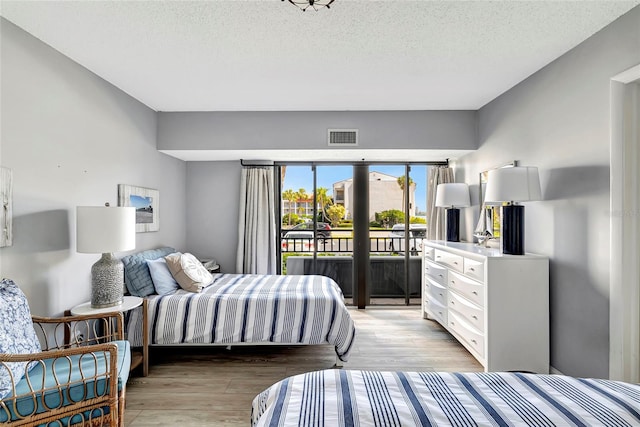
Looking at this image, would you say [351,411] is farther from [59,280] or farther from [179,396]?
[59,280]

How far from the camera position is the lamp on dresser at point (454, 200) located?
379 cm

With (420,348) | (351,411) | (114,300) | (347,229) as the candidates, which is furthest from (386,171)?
(351,411)

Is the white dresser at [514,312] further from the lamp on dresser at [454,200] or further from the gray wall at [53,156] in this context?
the gray wall at [53,156]

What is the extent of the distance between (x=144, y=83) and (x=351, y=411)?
3.24m

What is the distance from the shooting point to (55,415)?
5.17 feet

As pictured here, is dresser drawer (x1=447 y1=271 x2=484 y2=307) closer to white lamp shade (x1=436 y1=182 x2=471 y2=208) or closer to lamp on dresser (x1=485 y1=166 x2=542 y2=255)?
lamp on dresser (x1=485 y1=166 x2=542 y2=255)

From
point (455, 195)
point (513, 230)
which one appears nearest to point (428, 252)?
point (455, 195)

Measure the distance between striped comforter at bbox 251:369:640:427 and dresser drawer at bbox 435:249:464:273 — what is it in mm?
1705

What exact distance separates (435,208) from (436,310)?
1540mm

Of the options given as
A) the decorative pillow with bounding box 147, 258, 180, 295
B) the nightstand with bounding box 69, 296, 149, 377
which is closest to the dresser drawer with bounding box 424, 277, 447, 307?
the decorative pillow with bounding box 147, 258, 180, 295

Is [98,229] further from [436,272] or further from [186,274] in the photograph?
[436,272]

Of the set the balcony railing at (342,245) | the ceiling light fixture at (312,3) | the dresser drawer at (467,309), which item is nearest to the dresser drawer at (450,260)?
the dresser drawer at (467,309)

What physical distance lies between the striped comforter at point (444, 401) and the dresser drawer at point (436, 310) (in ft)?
6.82

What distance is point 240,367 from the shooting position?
281cm
